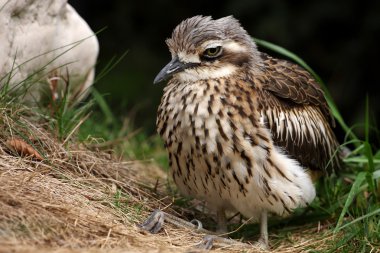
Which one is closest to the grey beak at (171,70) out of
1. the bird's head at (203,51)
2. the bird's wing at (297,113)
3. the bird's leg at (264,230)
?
the bird's head at (203,51)

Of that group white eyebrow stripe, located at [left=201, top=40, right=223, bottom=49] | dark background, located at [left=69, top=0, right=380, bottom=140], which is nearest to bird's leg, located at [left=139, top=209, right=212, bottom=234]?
white eyebrow stripe, located at [left=201, top=40, right=223, bottom=49]

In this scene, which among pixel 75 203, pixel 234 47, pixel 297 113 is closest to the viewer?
pixel 75 203

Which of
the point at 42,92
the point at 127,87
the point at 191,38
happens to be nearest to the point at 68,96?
the point at 42,92

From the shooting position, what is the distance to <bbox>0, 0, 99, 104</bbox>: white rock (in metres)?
5.40

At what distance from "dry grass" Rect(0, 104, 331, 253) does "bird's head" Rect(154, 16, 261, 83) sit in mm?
842

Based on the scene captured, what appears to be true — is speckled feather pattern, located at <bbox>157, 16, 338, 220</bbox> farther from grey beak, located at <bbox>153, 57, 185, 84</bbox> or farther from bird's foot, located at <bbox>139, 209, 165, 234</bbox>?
bird's foot, located at <bbox>139, 209, 165, 234</bbox>

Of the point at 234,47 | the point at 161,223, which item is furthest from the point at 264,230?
the point at 234,47

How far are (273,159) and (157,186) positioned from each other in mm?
1076

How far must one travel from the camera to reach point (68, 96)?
232 inches

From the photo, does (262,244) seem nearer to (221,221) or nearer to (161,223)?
(221,221)

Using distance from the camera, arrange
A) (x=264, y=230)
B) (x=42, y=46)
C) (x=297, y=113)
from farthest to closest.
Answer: (x=42, y=46), (x=297, y=113), (x=264, y=230)

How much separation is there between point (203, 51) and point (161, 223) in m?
1.17

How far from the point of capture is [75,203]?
4699mm

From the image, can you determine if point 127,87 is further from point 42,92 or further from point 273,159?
point 273,159
